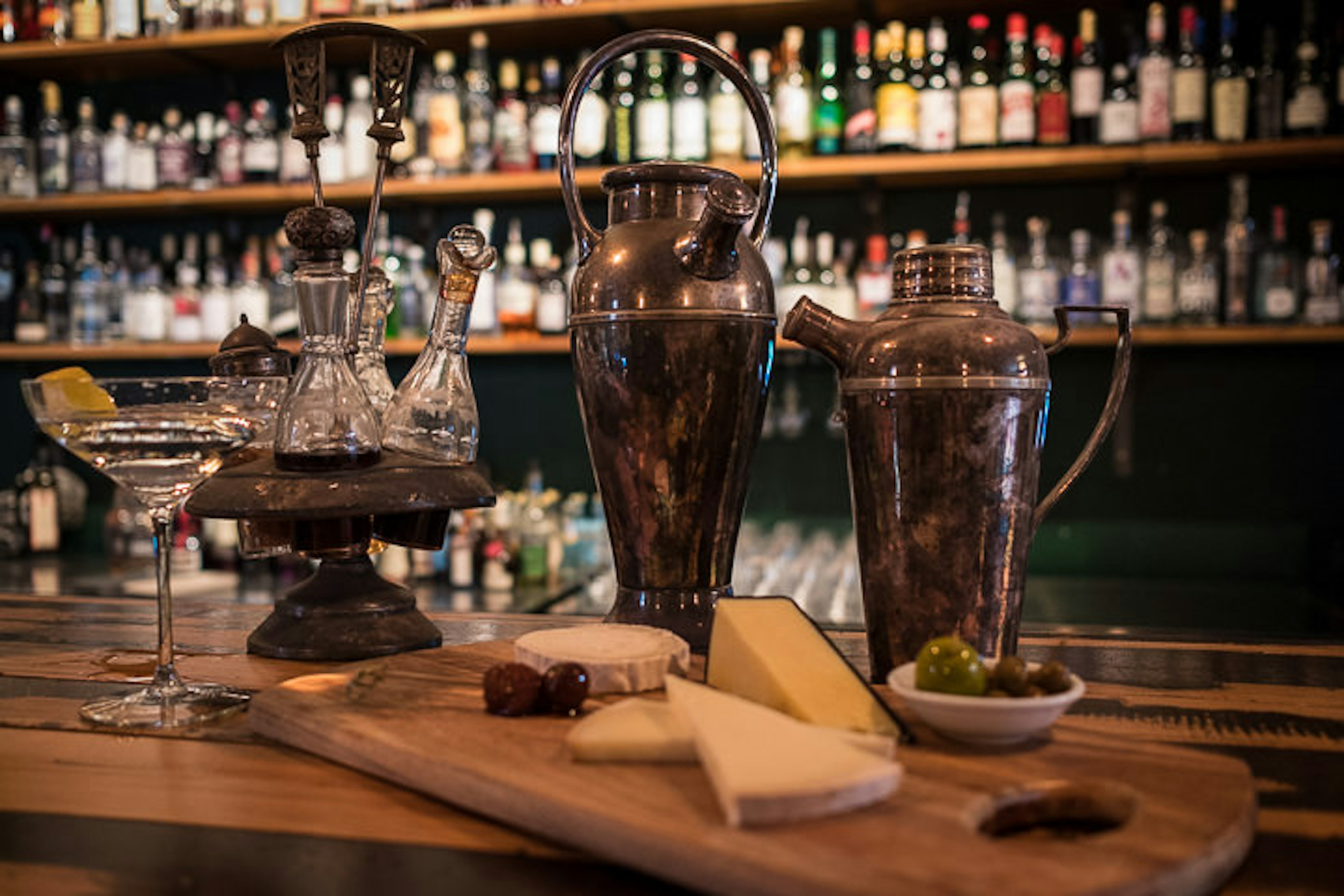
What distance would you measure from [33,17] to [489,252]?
8.59ft

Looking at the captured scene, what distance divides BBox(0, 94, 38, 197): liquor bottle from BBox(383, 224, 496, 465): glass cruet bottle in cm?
246

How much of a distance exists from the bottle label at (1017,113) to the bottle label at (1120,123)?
0.49ft

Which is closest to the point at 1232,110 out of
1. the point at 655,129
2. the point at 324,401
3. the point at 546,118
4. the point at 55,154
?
the point at 655,129

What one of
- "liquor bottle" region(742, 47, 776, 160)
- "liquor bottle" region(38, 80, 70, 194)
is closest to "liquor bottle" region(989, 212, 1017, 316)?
"liquor bottle" region(742, 47, 776, 160)

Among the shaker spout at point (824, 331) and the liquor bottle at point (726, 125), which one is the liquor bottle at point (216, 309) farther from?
the shaker spout at point (824, 331)

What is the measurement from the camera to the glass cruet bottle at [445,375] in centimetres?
109

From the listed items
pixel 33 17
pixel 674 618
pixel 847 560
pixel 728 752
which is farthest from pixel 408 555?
pixel 728 752

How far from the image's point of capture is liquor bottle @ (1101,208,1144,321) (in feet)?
8.41

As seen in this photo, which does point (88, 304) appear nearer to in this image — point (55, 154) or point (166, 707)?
point (55, 154)

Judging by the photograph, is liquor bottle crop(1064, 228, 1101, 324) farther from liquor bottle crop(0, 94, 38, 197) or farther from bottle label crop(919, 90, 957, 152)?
liquor bottle crop(0, 94, 38, 197)

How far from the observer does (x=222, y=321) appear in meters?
2.94

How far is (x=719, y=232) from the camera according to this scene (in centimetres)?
98

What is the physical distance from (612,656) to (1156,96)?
2128mm

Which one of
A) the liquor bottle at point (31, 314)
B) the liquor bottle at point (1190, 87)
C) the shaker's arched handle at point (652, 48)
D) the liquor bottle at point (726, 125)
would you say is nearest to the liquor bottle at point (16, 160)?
the liquor bottle at point (31, 314)
